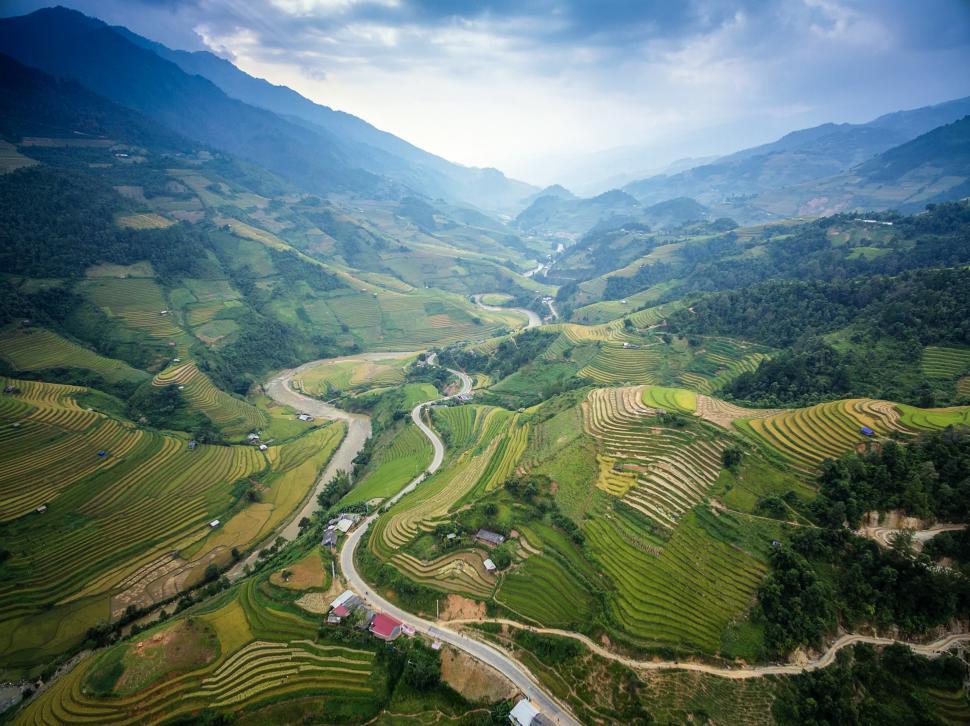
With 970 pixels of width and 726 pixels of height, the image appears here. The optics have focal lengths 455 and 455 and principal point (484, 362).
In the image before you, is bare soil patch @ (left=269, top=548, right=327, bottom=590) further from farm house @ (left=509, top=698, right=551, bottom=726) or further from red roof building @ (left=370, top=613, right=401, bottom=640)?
farm house @ (left=509, top=698, right=551, bottom=726)

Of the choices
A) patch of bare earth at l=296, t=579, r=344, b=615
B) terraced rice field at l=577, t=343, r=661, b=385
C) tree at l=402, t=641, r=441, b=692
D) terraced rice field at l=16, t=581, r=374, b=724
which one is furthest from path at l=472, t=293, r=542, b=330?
tree at l=402, t=641, r=441, b=692

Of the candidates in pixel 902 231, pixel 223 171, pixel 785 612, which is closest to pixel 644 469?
pixel 785 612

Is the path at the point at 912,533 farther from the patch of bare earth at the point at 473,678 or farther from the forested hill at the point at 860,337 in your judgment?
the patch of bare earth at the point at 473,678

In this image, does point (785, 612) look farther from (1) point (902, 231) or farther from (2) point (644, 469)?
(1) point (902, 231)

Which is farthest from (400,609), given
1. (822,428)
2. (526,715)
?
(822,428)

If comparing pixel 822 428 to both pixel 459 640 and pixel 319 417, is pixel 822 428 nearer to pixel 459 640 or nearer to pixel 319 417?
pixel 459 640

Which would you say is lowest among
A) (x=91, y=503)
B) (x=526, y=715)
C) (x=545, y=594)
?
(x=91, y=503)

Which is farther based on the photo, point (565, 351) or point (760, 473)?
point (565, 351)
